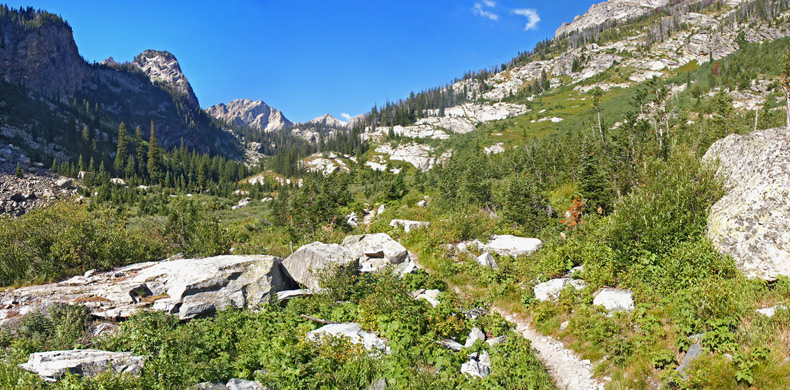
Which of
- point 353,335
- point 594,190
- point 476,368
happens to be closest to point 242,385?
point 353,335

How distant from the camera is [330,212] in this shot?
3491 cm

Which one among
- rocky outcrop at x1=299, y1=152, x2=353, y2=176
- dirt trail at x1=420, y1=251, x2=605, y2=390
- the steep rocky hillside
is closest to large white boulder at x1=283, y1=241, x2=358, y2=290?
dirt trail at x1=420, y1=251, x2=605, y2=390

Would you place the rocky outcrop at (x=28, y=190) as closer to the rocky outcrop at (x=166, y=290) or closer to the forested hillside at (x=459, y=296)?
the forested hillside at (x=459, y=296)

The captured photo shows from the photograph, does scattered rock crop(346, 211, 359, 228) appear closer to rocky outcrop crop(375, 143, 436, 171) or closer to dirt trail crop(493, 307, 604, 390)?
dirt trail crop(493, 307, 604, 390)

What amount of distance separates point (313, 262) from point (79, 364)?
8.01 metres

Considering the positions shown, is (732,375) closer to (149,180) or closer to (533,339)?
(533,339)

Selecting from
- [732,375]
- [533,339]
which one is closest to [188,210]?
[533,339]

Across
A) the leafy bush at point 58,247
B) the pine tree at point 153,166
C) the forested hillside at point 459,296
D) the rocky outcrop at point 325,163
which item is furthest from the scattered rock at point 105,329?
the pine tree at point 153,166

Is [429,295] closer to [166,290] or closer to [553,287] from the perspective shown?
[553,287]

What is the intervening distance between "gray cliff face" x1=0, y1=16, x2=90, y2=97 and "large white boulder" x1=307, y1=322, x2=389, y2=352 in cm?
21141

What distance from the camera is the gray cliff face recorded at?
152m

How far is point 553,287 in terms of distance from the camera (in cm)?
1196

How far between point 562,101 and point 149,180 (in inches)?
6266

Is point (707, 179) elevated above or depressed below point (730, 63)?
below
